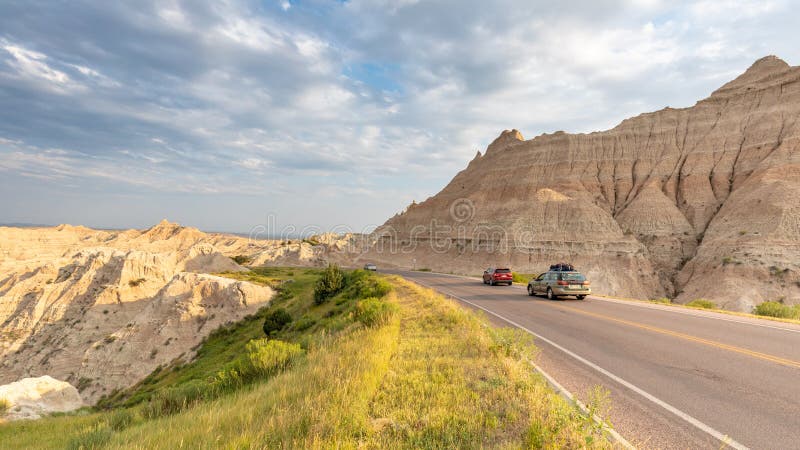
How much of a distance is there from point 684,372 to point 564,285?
12499mm

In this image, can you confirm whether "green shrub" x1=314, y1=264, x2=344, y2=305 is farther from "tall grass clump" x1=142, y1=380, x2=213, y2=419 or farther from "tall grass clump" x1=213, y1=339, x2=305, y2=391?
"tall grass clump" x1=142, y1=380, x2=213, y2=419

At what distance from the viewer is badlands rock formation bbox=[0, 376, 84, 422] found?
1149 centimetres

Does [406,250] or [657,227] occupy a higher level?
[657,227]

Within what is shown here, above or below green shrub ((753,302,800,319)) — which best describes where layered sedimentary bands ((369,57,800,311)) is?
above

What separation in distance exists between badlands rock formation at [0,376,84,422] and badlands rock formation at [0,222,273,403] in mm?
11330

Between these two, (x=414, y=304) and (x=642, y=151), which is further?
(x=642, y=151)

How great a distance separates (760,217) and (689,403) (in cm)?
5244

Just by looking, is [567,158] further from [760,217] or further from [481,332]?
[481,332]

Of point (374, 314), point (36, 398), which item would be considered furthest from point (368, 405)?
point (36, 398)

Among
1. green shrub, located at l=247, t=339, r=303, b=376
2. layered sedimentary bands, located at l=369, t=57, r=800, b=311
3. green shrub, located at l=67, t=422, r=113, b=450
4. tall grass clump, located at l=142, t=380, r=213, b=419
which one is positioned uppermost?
layered sedimentary bands, located at l=369, t=57, r=800, b=311

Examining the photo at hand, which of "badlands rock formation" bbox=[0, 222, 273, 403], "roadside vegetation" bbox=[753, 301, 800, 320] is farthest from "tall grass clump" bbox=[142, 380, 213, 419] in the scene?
"roadside vegetation" bbox=[753, 301, 800, 320]

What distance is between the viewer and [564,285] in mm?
18922

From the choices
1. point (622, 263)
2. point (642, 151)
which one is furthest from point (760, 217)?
point (642, 151)

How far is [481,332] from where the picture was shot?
8.74 metres
